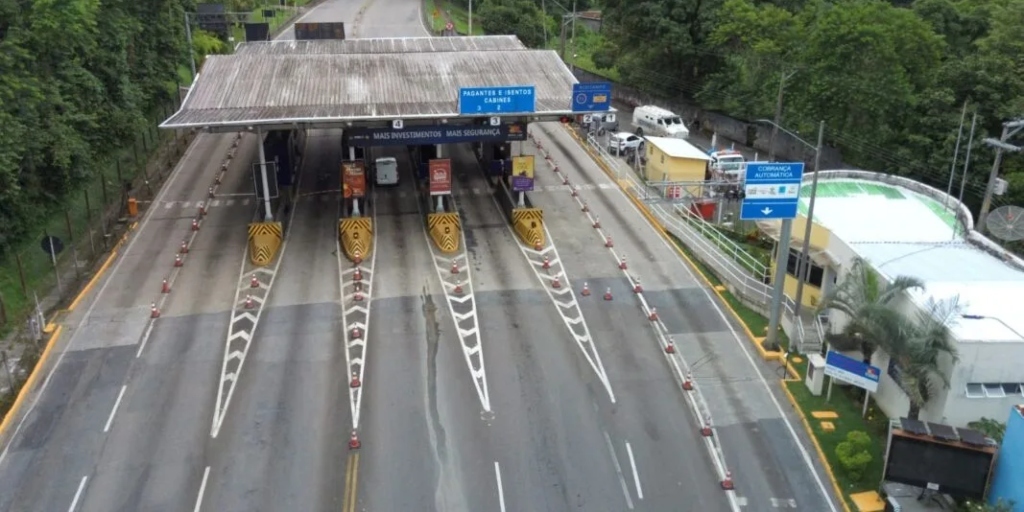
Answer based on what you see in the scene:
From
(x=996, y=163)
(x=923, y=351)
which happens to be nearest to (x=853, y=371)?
(x=923, y=351)

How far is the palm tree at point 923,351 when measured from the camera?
23156 mm

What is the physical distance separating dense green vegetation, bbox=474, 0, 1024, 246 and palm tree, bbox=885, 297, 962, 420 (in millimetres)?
22334

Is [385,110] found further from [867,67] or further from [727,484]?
[867,67]

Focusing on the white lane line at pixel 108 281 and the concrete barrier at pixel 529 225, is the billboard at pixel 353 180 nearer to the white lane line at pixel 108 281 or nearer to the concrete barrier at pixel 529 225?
the concrete barrier at pixel 529 225

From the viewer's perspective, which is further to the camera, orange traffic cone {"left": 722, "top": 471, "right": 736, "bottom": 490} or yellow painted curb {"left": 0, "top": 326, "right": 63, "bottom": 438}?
yellow painted curb {"left": 0, "top": 326, "right": 63, "bottom": 438}

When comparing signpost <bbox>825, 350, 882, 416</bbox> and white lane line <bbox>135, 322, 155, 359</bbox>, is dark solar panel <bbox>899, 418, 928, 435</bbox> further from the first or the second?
white lane line <bbox>135, 322, 155, 359</bbox>

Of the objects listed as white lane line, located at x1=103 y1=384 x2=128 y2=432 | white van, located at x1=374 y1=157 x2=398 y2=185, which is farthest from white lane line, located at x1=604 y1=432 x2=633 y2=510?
white van, located at x1=374 y1=157 x2=398 y2=185

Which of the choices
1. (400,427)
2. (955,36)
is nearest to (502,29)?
(955,36)

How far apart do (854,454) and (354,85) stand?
96.5 feet

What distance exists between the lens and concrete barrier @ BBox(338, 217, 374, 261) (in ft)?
124

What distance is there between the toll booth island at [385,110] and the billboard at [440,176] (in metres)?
0.06

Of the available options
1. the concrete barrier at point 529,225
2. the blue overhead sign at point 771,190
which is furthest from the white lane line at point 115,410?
the blue overhead sign at point 771,190

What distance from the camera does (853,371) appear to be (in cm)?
2583

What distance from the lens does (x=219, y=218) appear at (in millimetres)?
42500
